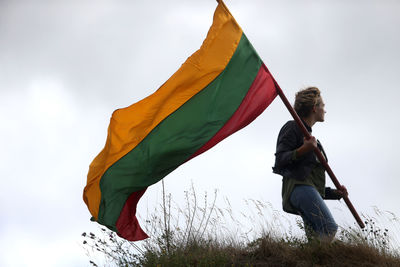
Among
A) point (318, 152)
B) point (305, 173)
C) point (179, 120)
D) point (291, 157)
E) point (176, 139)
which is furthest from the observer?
point (179, 120)

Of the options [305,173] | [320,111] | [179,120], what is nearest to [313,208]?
[305,173]

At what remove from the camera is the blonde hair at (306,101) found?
5137 millimetres

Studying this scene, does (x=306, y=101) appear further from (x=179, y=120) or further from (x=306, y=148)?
(x=179, y=120)

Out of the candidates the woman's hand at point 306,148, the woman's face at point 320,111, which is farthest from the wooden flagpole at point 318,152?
the woman's face at point 320,111

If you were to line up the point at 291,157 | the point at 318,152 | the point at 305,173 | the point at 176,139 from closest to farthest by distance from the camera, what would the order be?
the point at 291,157 < the point at 305,173 < the point at 318,152 < the point at 176,139

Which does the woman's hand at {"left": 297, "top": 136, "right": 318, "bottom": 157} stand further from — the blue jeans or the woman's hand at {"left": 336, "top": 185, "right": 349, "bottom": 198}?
the woman's hand at {"left": 336, "top": 185, "right": 349, "bottom": 198}

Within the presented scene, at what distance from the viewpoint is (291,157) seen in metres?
4.58

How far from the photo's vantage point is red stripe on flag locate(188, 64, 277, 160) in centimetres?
514

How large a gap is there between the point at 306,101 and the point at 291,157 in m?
0.91

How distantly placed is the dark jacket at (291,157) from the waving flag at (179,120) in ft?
1.88

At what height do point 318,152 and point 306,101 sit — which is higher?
point 306,101

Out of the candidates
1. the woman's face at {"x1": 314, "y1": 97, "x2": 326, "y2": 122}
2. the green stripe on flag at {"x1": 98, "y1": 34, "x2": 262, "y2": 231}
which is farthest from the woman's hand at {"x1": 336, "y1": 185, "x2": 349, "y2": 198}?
the green stripe on flag at {"x1": 98, "y1": 34, "x2": 262, "y2": 231}

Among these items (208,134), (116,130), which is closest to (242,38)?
(208,134)

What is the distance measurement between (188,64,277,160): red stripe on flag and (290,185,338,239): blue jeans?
1.05 m
